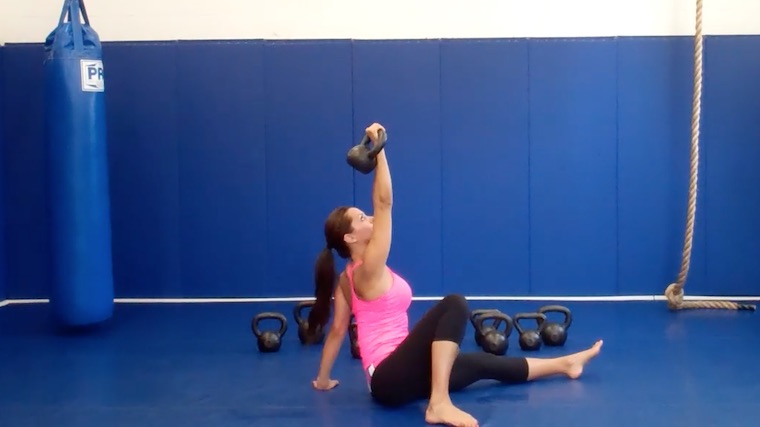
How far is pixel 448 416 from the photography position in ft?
10.1

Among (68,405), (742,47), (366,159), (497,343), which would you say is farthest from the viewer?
(742,47)

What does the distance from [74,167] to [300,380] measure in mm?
1877

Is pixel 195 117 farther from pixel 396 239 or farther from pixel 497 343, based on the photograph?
pixel 497 343

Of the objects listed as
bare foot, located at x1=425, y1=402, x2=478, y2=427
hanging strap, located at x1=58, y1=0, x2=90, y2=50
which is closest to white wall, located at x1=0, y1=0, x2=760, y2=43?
hanging strap, located at x1=58, y1=0, x2=90, y2=50

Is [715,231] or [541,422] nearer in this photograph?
[541,422]

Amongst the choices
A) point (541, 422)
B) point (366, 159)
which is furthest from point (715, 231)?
point (366, 159)

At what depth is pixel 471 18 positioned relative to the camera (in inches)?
220

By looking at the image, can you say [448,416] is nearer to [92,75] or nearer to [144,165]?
[92,75]

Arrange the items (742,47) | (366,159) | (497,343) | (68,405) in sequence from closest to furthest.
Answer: (366,159) < (68,405) < (497,343) < (742,47)

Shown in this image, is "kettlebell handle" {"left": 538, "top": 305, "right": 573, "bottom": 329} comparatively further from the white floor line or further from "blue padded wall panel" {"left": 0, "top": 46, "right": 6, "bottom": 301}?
"blue padded wall panel" {"left": 0, "top": 46, "right": 6, "bottom": 301}

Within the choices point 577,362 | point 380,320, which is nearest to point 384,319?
point 380,320

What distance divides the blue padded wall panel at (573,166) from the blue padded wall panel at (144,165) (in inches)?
93.1

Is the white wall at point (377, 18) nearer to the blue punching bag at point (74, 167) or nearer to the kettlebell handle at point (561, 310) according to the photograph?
the blue punching bag at point (74, 167)

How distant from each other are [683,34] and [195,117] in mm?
3209
